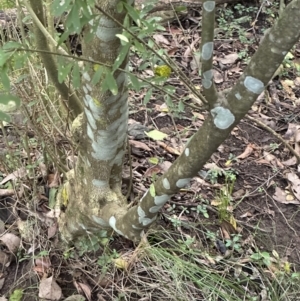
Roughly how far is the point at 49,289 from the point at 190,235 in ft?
2.17

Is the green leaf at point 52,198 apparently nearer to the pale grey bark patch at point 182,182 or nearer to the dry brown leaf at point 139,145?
the dry brown leaf at point 139,145

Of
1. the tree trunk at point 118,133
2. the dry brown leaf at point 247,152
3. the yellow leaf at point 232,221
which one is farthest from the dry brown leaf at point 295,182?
the tree trunk at point 118,133

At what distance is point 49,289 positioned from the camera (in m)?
1.91

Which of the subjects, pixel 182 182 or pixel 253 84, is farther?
pixel 182 182

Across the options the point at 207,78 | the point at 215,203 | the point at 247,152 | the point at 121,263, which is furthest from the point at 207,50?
the point at 247,152

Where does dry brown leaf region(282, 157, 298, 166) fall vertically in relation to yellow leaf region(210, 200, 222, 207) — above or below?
above

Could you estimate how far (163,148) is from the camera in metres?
2.50

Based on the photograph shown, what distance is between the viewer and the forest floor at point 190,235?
1.91 meters

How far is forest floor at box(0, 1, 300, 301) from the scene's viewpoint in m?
1.91

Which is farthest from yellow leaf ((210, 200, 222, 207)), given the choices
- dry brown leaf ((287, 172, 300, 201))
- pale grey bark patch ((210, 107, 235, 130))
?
pale grey bark patch ((210, 107, 235, 130))

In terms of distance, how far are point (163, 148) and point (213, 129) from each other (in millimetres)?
1282

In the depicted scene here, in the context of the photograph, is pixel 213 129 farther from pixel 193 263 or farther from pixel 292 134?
pixel 292 134

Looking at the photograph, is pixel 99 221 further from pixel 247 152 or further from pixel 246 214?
pixel 247 152

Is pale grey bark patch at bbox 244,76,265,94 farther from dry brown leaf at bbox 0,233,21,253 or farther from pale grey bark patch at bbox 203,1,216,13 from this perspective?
dry brown leaf at bbox 0,233,21,253
